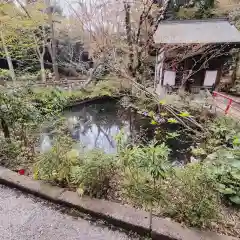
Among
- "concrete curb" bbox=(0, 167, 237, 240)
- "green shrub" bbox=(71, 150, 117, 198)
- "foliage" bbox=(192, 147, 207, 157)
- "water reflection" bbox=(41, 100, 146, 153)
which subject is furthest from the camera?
"water reflection" bbox=(41, 100, 146, 153)

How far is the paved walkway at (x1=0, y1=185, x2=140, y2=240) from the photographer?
1.78m

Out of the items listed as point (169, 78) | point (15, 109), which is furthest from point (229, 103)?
point (15, 109)

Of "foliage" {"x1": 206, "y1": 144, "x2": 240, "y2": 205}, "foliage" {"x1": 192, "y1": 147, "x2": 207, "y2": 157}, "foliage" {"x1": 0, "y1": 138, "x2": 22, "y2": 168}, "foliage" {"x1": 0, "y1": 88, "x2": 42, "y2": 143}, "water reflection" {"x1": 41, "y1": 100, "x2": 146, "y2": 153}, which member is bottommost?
"water reflection" {"x1": 41, "y1": 100, "x2": 146, "y2": 153}

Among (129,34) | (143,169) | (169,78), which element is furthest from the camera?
(169,78)

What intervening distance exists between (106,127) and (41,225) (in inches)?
267

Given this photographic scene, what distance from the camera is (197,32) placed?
935 centimetres

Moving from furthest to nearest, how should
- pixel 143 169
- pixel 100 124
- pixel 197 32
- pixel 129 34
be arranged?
pixel 197 32 < pixel 129 34 < pixel 100 124 < pixel 143 169

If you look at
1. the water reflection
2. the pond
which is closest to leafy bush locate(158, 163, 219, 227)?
the pond

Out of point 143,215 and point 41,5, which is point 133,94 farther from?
point 143,215

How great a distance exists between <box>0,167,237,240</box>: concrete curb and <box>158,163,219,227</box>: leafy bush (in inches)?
4.4

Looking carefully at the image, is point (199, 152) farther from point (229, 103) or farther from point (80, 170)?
point (80, 170)

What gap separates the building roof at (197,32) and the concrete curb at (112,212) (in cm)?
780

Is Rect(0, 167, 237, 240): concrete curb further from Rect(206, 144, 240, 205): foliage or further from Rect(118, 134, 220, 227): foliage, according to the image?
Rect(206, 144, 240, 205): foliage

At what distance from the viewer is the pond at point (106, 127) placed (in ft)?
20.8
